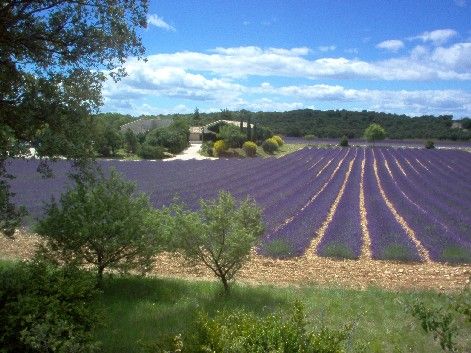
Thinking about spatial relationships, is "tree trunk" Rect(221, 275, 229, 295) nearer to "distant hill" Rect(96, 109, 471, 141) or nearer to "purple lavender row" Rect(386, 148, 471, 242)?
"purple lavender row" Rect(386, 148, 471, 242)

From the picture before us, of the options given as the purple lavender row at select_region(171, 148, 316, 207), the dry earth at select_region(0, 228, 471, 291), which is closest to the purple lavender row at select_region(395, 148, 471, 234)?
the dry earth at select_region(0, 228, 471, 291)

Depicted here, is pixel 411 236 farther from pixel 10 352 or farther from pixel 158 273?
pixel 10 352

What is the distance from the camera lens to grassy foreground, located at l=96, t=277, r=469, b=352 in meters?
7.18

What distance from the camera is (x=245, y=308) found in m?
8.42

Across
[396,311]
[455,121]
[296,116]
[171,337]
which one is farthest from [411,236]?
[296,116]

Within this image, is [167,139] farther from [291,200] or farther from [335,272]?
[335,272]

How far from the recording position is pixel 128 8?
27.7 feet

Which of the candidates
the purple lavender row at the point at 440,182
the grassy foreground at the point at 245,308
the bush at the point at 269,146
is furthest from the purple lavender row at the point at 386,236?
the bush at the point at 269,146

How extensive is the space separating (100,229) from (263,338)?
5005mm

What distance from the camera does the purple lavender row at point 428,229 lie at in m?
14.1

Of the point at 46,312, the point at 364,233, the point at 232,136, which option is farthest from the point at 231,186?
the point at 232,136

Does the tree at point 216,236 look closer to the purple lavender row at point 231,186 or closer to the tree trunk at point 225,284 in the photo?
the tree trunk at point 225,284

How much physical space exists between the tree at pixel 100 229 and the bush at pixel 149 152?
1645 inches

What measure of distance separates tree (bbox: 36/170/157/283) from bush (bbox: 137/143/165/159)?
41794mm
